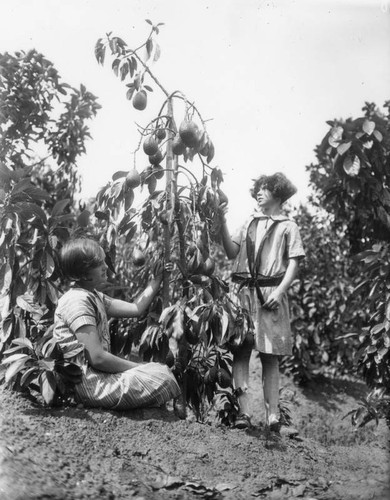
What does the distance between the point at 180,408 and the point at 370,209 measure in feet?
7.42

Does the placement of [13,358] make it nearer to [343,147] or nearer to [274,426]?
[274,426]

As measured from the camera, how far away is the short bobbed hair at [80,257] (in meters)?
2.29

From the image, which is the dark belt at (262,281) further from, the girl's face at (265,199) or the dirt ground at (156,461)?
the dirt ground at (156,461)

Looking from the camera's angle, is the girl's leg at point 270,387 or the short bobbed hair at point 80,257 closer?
the short bobbed hair at point 80,257

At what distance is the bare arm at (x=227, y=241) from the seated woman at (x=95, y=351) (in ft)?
2.09

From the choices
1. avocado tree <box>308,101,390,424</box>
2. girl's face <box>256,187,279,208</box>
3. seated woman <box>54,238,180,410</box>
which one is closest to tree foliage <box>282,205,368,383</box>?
avocado tree <box>308,101,390,424</box>

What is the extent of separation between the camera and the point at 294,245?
111 inches

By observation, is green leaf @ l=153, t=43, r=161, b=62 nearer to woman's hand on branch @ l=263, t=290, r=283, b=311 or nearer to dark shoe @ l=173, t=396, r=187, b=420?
woman's hand on branch @ l=263, t=290, r=283, b=311

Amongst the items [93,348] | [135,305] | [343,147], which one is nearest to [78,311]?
[93,348]

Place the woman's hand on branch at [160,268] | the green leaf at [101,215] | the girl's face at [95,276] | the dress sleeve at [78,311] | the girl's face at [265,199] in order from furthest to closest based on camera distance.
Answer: the girl's face at [265,199], the green leaf at [101,215], the woman's hand on branch at [160,268], the girl's face at [95,276], the dress sleeve at [78,311]

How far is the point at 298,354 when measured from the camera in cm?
573

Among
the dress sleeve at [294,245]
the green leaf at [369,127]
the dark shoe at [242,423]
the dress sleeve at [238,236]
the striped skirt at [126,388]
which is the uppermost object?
Answer: the green leaf at [369,127]

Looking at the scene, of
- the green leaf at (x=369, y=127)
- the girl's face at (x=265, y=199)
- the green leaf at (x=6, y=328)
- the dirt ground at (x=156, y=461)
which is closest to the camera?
the dirt ground at (x=156, y=461)

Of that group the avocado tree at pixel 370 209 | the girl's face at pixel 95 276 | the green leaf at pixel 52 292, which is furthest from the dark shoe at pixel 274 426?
the green leaf at pixel 52 292
